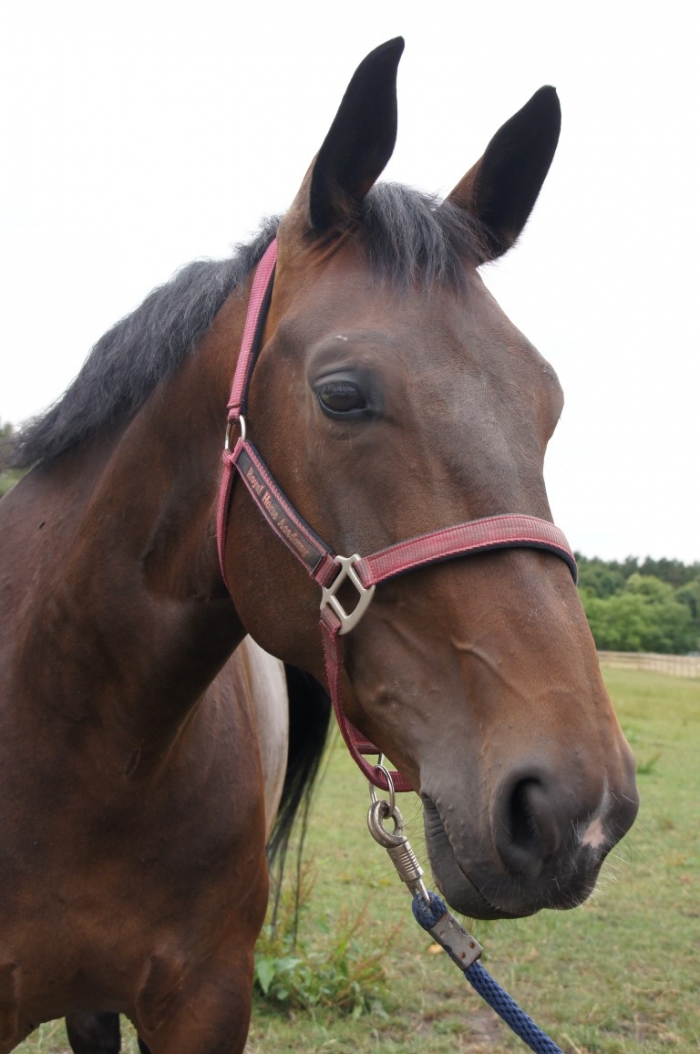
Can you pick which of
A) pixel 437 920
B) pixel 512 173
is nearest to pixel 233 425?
pixel 512 173

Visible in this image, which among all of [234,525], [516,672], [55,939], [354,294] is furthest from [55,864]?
[354,294]

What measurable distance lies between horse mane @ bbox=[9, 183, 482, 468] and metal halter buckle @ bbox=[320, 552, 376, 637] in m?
0.63

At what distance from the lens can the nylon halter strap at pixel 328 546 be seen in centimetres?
167

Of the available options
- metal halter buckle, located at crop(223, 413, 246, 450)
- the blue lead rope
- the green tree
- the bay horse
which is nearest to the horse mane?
the bay horse

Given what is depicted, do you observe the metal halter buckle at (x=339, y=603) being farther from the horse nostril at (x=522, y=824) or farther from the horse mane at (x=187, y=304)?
the horse mane at (x=187, y=304)

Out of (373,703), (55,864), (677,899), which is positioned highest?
(373,703)

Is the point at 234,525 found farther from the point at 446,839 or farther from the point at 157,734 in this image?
the point at 446,839

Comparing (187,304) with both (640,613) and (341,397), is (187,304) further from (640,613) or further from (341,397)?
(640,613)

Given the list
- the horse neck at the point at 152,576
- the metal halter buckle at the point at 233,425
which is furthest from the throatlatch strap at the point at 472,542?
the horse neck at the point at 152,576

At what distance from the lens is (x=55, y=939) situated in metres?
2.39

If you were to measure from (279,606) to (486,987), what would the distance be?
1125mm

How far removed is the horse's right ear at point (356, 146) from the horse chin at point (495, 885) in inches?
53.4

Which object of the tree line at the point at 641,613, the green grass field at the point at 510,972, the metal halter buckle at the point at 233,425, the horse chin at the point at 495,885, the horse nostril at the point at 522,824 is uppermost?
the metal halter buckle at the point at 233,425

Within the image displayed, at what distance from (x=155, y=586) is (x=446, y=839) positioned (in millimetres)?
1092
